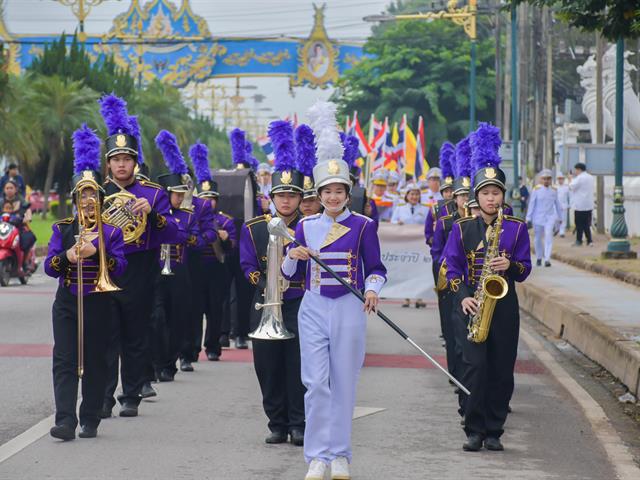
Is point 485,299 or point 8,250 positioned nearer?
point 485,299

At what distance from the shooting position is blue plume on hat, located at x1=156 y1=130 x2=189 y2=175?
1391cm

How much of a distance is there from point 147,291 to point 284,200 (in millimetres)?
1327

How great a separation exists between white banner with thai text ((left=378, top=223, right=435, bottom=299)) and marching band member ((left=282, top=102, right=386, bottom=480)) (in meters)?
12.0

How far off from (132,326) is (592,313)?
861 cm

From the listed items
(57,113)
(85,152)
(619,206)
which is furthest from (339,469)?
(57,113)

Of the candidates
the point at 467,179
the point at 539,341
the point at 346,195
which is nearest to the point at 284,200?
the point at 346,195

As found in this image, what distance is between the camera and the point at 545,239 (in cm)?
2998

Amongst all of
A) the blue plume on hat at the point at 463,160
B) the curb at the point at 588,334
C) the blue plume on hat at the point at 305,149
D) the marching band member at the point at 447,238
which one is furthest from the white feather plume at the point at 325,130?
the curb at the point at 588,334

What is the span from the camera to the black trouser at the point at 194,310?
13.7 m

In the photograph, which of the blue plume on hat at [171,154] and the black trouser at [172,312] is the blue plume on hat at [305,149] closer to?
the black trouser at [172,312]

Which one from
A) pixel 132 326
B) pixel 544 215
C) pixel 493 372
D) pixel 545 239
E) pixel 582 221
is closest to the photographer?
pixel 493 372

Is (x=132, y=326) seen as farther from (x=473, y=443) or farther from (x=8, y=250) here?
(x=8, y=250)

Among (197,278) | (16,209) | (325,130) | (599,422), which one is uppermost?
(325,130)

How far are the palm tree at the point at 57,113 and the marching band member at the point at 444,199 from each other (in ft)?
161
